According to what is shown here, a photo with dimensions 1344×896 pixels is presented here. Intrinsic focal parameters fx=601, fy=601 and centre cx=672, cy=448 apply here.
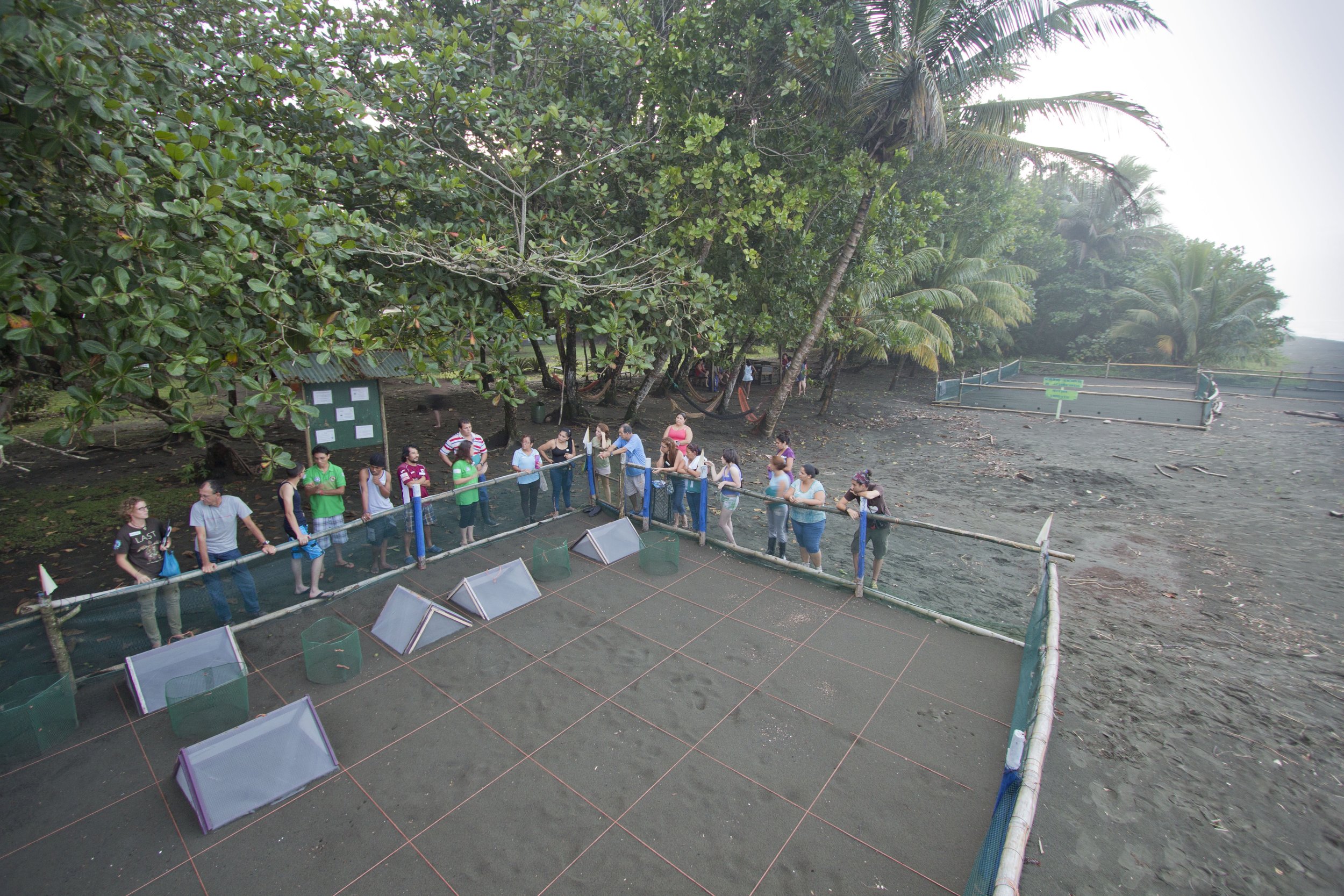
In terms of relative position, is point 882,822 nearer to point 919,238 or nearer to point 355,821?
point 355,821

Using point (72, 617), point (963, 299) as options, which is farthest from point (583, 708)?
point (963, 299)

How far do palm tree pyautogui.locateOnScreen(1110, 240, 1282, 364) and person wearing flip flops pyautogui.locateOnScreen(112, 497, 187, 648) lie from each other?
3937 centimetres

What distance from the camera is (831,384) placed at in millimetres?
21219

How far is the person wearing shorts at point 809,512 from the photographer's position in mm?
7766

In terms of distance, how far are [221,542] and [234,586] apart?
1.85 feet

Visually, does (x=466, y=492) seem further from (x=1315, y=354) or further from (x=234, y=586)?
(x=1315, y=354)

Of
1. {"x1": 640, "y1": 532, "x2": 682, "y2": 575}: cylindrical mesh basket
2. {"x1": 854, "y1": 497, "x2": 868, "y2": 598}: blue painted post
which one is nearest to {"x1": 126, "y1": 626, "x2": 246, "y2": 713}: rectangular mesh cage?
{"x1": 640, "y1": 532, "x2": 682, "y2": 575}: cylindrical mesh basket

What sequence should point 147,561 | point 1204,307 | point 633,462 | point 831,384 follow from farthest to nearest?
point 1204,307
point 831,384
point 633,462
point 147,561

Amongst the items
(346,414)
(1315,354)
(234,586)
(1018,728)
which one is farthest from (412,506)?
(1315,354)

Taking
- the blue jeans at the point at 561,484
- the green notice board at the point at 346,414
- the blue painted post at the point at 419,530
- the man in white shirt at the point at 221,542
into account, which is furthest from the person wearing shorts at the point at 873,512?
the green notice board at the point at 346,414

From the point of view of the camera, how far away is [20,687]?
196 inches

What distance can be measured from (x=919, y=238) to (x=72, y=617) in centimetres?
1713

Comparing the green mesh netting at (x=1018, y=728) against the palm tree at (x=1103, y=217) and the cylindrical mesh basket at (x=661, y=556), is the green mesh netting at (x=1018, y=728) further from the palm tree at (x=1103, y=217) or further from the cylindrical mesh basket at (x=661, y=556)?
the palm tree at (x=1103, y=217)

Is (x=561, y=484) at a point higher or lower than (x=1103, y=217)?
lower
